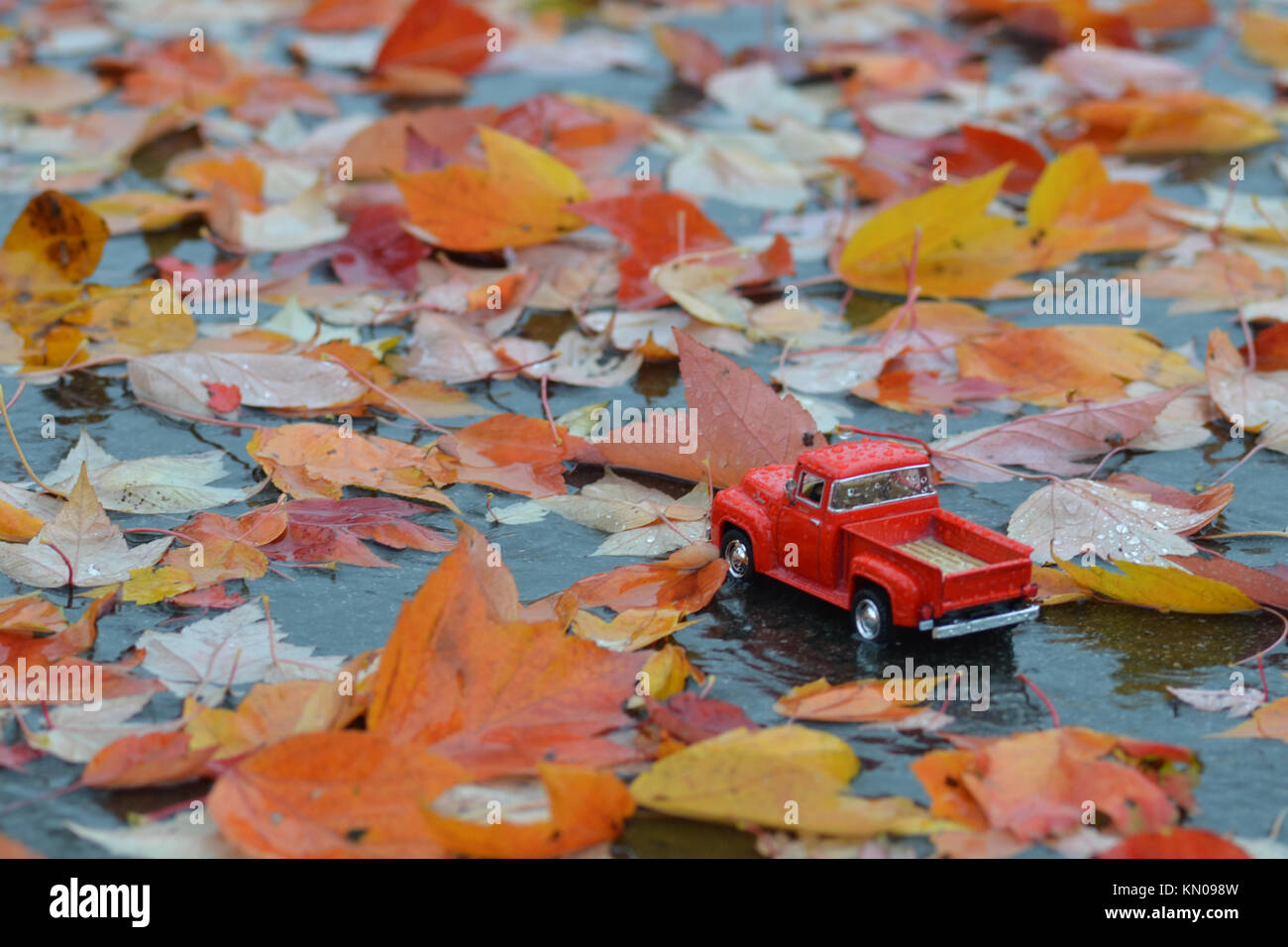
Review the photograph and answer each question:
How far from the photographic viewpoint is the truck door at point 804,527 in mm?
2381

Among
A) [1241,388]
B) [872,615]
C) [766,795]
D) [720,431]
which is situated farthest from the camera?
[1241,388]

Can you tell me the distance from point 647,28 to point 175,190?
106 inches

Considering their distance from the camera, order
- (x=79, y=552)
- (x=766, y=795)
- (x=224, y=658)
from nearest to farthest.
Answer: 1. (x=766, y=795)
2. (x=224, y=658)
3. (x=79, y=552)

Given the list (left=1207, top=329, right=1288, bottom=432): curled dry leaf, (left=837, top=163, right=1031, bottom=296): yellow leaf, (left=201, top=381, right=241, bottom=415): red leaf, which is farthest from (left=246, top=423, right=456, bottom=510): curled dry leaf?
(left=1207, top=329, right=1288, bottom=432): curled dry leaf

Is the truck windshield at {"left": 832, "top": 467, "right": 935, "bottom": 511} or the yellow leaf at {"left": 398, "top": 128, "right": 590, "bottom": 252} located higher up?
the yellow leaf at {"left": 398, "top": 128, "right": 590, "bottom": 252}

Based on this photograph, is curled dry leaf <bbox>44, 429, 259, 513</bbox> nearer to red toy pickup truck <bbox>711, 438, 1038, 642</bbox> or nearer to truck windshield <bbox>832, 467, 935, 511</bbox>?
red toy pickup truck <bbox>711, 438, 1038, 642</bbox>

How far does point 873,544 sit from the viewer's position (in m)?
2.30

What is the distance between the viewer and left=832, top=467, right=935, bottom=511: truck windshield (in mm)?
2391

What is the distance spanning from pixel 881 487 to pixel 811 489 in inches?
5.0

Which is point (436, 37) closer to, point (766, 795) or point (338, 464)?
point (338, 464)

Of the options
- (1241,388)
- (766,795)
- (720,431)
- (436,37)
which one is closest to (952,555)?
(720,431)

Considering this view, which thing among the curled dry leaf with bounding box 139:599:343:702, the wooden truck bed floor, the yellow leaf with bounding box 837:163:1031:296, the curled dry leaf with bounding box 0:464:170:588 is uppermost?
the yellow leaf with bounding box 837:163:1031:296
